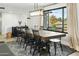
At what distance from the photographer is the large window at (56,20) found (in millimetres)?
2041

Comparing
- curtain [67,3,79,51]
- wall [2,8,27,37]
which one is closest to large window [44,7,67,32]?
curtain [67,3,79,51]

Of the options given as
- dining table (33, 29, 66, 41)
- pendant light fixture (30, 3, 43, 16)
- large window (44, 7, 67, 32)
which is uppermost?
pendant light fixture (30, 3, 43, 16)

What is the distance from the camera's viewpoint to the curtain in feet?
6.57

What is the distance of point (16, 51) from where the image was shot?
2037 millimetres

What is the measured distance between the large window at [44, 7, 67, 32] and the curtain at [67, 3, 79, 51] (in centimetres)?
7

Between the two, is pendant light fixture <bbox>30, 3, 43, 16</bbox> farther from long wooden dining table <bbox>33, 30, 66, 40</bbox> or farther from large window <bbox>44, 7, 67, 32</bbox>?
long wooden dining table <bbox>33, 30, 66, 40</bbox>

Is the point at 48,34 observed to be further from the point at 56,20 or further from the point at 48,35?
the point at 56,20

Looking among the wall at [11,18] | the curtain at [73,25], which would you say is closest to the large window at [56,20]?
the curtain at [73,25]

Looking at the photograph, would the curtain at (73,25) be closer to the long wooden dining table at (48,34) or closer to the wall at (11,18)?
the long wooden dining table at (48,34)

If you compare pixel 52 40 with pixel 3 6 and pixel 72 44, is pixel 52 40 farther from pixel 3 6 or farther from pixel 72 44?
pixel 3 6

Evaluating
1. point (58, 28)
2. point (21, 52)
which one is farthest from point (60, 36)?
point (21, 52)

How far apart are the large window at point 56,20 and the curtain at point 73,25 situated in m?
0.07

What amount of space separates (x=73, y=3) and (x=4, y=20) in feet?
3.83

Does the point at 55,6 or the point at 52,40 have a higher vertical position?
the point at 55,6
